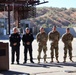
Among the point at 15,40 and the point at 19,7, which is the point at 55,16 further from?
the point at 15,40

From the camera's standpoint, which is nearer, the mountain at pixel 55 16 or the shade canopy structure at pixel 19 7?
the shade canopy structure at pixel 19 7

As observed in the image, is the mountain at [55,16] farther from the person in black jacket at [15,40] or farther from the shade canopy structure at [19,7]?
the person in black jacket at [15,40]

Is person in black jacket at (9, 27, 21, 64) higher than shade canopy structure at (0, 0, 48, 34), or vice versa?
shade canopy structure at (0, 0, 48, 34)

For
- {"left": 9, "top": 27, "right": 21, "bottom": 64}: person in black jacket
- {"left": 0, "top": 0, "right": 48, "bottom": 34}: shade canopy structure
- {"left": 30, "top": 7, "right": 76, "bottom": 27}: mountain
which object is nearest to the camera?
{"left": 9, "top": 27, "right": 21, "bottom": 64}: person in black jacket

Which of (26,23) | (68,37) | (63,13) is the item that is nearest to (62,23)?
(63,13)

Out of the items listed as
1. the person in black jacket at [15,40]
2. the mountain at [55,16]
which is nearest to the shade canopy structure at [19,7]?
the person in black jacket at [15,40]

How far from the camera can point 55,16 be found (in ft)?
420

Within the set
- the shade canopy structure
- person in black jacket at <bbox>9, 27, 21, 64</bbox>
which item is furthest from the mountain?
person in black jacket at <bbox>9, 27, 21, 64</bbox>

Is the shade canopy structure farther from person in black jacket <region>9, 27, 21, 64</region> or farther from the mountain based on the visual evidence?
the mountain

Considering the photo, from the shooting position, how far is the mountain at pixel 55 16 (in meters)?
117

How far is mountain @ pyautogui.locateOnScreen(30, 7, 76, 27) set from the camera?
11681 centimetres

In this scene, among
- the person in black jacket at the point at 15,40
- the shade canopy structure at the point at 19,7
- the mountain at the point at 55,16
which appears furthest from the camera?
the mountain at the point at 55,16

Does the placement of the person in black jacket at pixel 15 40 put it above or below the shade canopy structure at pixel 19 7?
below

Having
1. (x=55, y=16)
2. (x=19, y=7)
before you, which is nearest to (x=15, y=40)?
(x=19, y=7)
